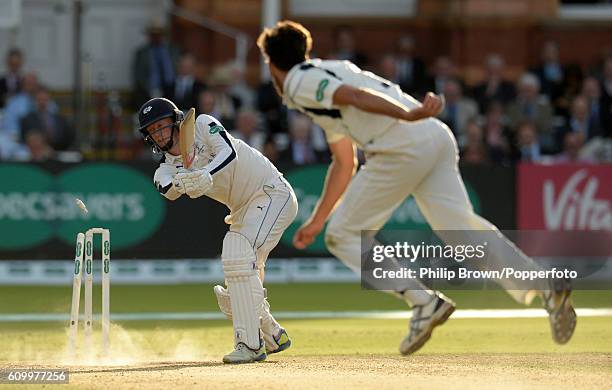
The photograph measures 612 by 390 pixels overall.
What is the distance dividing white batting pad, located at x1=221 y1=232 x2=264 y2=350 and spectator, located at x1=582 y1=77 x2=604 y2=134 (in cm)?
1000

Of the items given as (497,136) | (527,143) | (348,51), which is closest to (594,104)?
(527,143)

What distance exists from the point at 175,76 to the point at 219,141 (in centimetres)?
998

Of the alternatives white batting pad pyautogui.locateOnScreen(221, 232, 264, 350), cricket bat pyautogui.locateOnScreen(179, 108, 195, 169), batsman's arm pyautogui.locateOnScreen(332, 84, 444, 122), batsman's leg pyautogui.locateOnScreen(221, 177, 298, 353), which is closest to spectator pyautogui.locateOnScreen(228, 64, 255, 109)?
batsman's leg pyautogui.locateOnScreen(221, 177, 298, 353)

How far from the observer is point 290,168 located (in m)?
16.5

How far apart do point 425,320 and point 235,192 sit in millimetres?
1797

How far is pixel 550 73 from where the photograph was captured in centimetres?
1970

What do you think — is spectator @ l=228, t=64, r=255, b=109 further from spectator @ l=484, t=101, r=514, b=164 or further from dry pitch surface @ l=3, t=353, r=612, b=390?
dry pitch surface @ l=3, t=353, r=612, b=390

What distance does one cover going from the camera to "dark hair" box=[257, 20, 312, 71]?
27.7 ft

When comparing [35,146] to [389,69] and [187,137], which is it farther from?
[187,137]

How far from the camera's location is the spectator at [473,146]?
674 inches

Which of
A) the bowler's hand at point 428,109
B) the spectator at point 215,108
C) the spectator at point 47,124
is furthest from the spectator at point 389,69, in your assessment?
the bowler's hand at point 428,109

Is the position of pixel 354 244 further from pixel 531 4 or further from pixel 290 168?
pixel 531 4

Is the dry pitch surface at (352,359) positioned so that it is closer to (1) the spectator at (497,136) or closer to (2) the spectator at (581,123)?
(1) the spectator at (497,136)

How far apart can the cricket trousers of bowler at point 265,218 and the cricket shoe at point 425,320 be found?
143 centimetres
